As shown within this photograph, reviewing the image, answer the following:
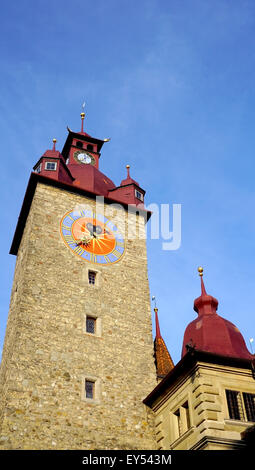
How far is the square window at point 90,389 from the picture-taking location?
714 inches

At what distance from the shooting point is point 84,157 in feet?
99.1

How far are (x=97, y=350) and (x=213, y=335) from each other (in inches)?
156

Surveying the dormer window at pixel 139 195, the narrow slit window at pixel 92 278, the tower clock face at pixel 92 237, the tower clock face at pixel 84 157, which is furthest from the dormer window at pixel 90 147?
the narrow slit window at pixel 92 278

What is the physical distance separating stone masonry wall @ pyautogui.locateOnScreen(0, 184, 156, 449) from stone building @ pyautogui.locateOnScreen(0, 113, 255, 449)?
1.5 inches

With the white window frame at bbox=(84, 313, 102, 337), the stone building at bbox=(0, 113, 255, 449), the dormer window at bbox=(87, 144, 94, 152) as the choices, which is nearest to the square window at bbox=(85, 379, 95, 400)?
the stone building at bbox=(0, 113, 255, 449)

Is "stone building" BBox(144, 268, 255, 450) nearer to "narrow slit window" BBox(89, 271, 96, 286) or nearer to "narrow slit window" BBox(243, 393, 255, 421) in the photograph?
"narrow slit window" BBox(243, 393, 255, 421)

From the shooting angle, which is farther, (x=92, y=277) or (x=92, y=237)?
(x=92, y=237)

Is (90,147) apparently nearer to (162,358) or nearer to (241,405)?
(162,358)

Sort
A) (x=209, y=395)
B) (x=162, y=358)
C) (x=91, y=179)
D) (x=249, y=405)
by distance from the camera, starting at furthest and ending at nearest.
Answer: (x=91, y=179), (x=162, y=358), (x=249, y=405), (x=209, y=395)

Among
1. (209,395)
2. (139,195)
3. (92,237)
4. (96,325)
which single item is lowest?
(209,395)

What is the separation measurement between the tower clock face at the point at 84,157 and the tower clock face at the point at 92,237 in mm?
6425

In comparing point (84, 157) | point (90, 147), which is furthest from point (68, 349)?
point (90, 147)
